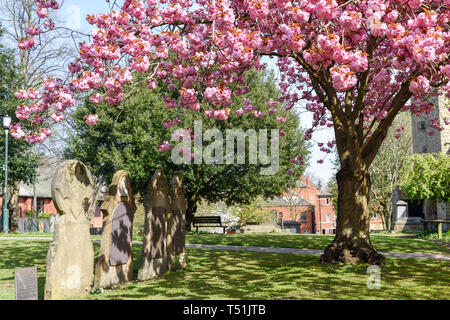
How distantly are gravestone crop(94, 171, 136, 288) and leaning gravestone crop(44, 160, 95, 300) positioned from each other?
31cm

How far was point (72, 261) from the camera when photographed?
7.34 m

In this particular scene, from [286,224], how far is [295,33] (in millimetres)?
46029

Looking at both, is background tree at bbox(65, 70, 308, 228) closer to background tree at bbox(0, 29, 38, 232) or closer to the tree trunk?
background tree at bbox(0, 29, 38, 232)

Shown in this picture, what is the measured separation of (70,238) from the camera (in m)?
7.36

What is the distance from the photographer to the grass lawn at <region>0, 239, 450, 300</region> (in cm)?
707

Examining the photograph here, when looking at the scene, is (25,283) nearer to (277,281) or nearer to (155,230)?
(155,230)

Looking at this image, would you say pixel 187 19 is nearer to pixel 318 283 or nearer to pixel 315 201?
pixel 318 283

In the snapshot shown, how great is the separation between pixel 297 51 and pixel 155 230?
199 inches

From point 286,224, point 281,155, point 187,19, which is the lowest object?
point 286,224

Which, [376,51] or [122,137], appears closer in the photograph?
[376,51]

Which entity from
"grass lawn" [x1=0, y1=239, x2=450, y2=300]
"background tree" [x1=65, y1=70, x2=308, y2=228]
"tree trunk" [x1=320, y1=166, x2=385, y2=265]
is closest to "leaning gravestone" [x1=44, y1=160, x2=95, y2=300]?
"grass lawn" [x1=0, y1=239, x2=450, y2=300]

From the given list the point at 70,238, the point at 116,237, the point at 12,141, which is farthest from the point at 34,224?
the point at 70,238
